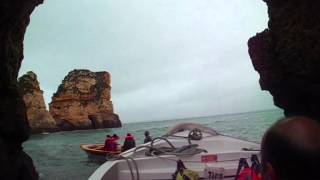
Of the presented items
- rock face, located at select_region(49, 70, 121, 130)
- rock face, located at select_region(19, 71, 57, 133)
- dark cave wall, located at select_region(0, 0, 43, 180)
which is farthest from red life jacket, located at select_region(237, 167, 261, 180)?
rock face, located at select_region(49, 70, 121, 130)

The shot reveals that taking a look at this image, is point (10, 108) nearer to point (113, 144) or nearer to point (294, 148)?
point (294, 148)

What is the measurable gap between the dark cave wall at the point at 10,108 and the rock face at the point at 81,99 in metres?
85.3

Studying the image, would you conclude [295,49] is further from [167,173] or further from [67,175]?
[67,175]

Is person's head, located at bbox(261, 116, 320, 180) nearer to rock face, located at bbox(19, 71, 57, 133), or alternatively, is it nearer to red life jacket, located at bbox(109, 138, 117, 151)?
red life jacket, located at bbox(109, 138, 117, 151)

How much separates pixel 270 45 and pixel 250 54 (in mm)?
1069

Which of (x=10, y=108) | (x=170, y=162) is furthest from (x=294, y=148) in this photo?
(x=10, y=108)

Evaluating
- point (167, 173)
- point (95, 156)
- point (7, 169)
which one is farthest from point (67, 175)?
point (167, 173)

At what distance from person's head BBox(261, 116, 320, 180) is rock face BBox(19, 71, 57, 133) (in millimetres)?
86767

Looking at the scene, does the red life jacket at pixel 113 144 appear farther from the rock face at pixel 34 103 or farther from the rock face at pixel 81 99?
the rock face at pixel 81 99

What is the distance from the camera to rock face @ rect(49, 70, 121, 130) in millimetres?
94562

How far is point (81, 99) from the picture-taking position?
314ft

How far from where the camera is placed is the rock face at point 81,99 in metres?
94.6

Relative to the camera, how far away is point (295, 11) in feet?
39.5

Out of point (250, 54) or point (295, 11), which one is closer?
point (295, 11)
